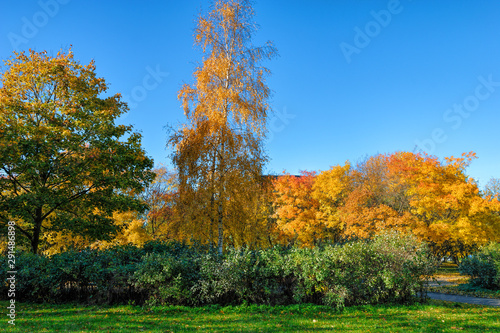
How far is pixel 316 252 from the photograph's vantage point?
30.4ft

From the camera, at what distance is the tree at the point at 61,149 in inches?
506

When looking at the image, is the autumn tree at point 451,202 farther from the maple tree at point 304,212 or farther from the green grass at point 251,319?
the green grass at point 251,319

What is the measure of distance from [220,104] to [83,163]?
6.34 m

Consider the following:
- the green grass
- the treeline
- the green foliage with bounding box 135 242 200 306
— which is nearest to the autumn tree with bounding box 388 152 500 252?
the treeline

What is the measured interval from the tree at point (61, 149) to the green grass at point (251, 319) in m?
5.29

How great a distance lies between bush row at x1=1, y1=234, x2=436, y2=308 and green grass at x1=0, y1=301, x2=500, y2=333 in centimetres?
43

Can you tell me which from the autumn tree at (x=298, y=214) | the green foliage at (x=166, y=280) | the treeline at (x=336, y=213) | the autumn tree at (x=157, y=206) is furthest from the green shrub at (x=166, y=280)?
the autumn tree at (x=298, y=214)

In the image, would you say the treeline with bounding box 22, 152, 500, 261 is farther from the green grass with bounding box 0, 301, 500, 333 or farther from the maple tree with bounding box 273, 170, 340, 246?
the green grass with bounding box 0, 301, 500, 333

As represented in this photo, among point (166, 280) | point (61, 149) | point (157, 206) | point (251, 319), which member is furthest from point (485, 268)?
point (157, 206)

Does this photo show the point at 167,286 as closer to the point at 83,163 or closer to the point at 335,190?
the point at 83,163

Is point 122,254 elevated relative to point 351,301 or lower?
elevated

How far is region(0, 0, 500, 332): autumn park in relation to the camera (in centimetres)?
822

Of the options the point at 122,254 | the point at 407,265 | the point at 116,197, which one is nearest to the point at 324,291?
the point at 407,265

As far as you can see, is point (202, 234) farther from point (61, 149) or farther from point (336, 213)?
point (336, 213)
